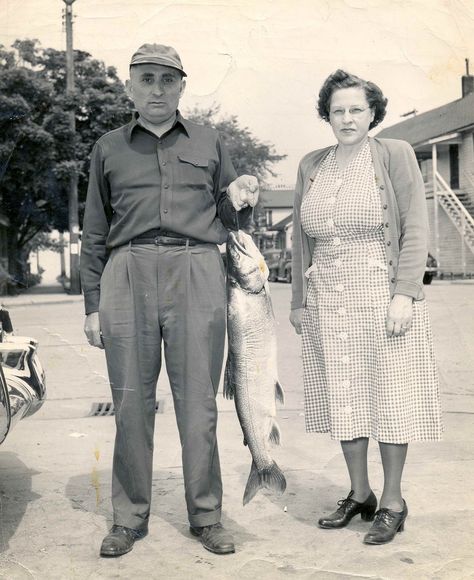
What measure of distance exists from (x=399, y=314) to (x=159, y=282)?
1.09m

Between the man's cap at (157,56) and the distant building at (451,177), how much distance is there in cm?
2366

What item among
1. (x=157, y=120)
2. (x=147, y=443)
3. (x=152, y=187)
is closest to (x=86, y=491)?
(x=147, y=443)

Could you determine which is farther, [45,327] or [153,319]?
[45,327]

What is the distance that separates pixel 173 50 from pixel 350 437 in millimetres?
1990

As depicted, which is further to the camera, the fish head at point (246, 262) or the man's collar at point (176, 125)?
the man's collar at point (176, 125)

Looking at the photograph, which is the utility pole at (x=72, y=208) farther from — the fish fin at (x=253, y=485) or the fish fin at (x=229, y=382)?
the fish fin at (x=253, y=485)

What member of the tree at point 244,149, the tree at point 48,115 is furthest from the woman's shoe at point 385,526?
the tree at point 244,149

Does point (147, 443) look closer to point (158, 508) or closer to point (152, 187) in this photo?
point (158, 508)

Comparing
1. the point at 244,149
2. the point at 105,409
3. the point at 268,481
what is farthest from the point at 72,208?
the point at 268,481

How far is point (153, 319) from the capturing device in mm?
3521

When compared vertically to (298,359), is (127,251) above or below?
above

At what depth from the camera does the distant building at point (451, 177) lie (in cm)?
2788

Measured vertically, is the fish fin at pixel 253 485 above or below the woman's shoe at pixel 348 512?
above

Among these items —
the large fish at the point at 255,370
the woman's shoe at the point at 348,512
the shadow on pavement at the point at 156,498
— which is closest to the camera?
the large fish at the point at 255,370
